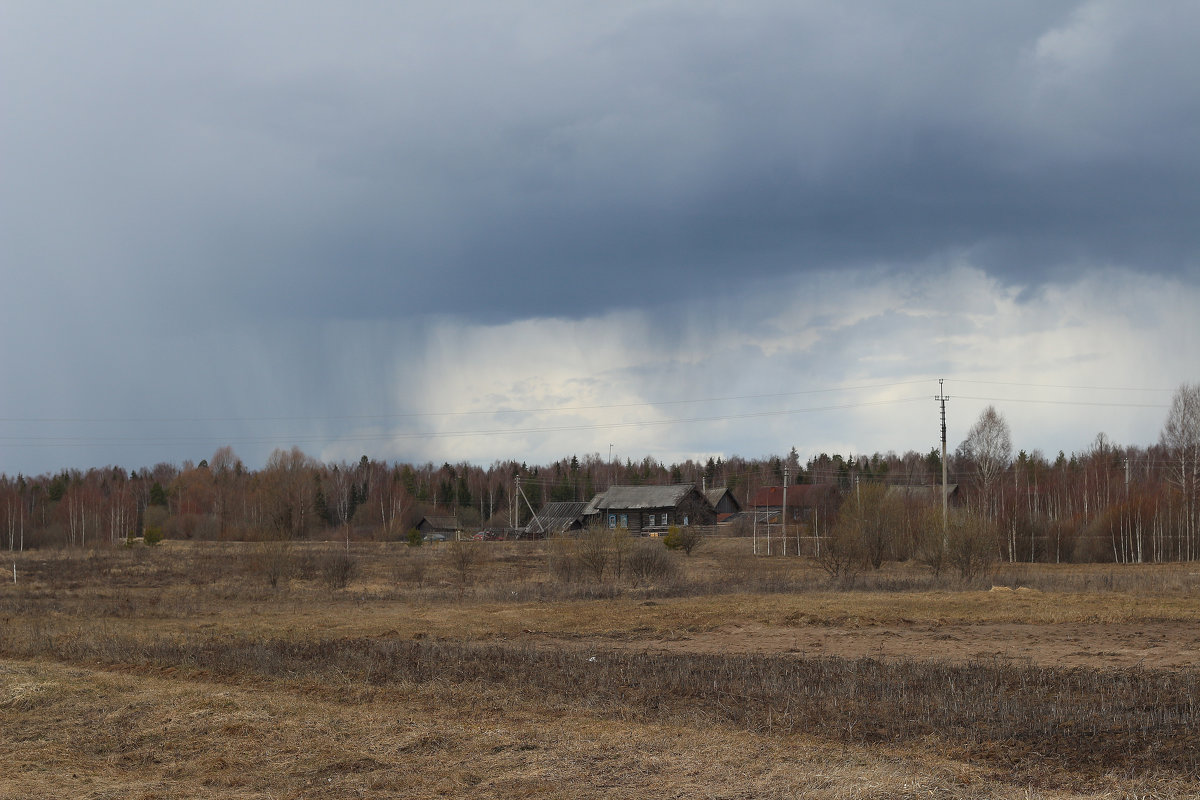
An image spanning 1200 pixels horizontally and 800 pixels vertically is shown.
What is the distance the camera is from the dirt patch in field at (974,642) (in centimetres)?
1709

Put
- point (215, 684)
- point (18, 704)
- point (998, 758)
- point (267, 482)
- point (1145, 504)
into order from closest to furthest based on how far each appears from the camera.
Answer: point (998, 758) → point (18, 704) → point (215, 684) → point (1145, 504) → point (267, 482)

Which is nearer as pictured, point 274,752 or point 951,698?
point 274,752

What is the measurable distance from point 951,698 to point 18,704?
42.6 ft

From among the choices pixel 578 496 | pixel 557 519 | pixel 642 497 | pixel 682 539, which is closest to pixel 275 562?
pixel 682 539

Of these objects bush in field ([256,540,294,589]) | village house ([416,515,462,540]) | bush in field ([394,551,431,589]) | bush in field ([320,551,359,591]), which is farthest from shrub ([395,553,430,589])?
village house ([416,515,462,540])

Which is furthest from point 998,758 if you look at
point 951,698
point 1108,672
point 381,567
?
point 381,567

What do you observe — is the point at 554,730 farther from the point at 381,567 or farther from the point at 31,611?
the point at 381,567

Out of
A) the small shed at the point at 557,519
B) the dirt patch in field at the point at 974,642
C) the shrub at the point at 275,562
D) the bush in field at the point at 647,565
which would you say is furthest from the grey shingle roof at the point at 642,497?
the dirt patch in field at the point at 974,642

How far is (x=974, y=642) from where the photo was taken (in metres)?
19.9

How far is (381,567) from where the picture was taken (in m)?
54.0

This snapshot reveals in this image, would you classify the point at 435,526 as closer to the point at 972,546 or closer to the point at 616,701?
the point at 972,546

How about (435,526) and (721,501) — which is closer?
(721,501)

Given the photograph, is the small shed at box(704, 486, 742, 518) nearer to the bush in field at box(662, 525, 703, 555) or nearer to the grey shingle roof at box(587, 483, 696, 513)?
the grey shingle roof at box(587, 483, 696, 513)

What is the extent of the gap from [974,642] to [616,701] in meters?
10.9
